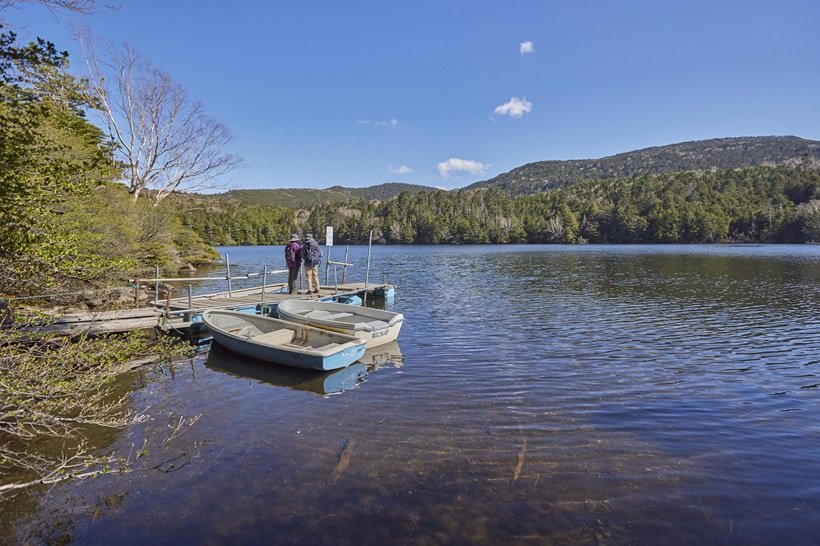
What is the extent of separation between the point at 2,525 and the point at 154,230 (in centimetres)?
2792

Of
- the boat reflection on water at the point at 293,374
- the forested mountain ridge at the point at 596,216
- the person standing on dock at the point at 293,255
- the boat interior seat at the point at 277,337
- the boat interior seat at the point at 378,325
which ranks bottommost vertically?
the boat reflection on water at the point at 293,374

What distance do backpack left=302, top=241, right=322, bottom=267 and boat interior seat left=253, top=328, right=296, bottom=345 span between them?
20.6 ft

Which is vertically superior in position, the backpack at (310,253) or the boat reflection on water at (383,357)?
the backpack at (310,253)

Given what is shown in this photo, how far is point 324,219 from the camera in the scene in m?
188

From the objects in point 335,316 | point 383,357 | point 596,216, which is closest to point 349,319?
point 335,316

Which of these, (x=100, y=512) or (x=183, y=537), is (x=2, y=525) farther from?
(x=183, y=537)

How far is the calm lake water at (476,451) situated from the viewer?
5441 mm

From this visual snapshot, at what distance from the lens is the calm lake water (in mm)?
5441

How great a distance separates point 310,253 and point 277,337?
22.0 feet

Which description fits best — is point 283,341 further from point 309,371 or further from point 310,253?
point 310,253

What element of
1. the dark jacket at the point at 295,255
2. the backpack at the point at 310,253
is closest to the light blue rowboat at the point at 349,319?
the backpack at the point at 310,253

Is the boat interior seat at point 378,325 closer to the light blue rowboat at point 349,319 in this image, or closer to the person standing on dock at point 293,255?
the light blue rowboat at point 349,319

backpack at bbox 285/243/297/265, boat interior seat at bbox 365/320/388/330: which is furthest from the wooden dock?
boat interior seat at bbox 365/320/388/330

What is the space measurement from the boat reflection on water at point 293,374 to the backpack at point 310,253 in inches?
258
